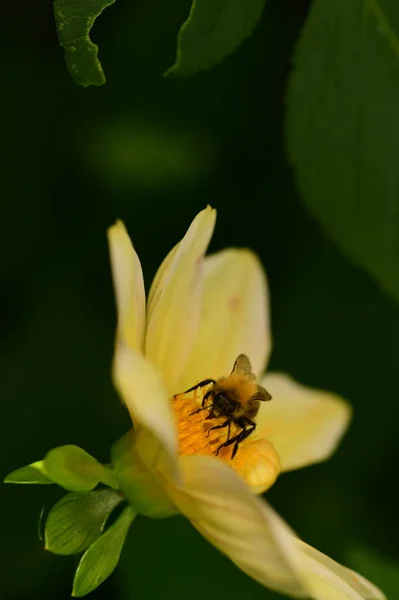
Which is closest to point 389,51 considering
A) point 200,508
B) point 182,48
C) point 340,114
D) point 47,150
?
point 340,114

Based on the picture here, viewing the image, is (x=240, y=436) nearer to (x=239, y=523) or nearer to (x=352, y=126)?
(x=239, y=523)

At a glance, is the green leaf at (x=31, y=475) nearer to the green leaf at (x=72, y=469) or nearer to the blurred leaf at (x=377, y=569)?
the green leaf at (x=72, y=469)

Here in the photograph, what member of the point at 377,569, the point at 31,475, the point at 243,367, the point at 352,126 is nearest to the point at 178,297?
the point at 243,367

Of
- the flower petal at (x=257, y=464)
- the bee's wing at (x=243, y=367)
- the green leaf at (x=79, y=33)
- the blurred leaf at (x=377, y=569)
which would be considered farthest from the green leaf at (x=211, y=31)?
the blurred leaf at (x=377, y=569)

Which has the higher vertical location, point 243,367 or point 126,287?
point 126,287

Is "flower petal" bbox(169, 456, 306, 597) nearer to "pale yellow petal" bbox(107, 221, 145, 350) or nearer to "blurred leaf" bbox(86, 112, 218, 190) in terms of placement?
"pale yellow petal" bbox(107, 221, 145, 350)

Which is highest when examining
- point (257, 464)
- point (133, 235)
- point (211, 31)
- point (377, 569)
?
point (211, 31)

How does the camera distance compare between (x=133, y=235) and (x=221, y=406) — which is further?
(x=133, y=235)

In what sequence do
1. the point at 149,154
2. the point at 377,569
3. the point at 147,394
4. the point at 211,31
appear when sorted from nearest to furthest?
the point at 147,394 < the point at 211,31 < the point at 377,569 < the point at 149,154

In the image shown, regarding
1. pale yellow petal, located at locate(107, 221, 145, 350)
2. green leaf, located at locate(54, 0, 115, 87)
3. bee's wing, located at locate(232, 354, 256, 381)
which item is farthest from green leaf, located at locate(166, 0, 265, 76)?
bee's wing, located at locate(232, 354, 256, 381)
